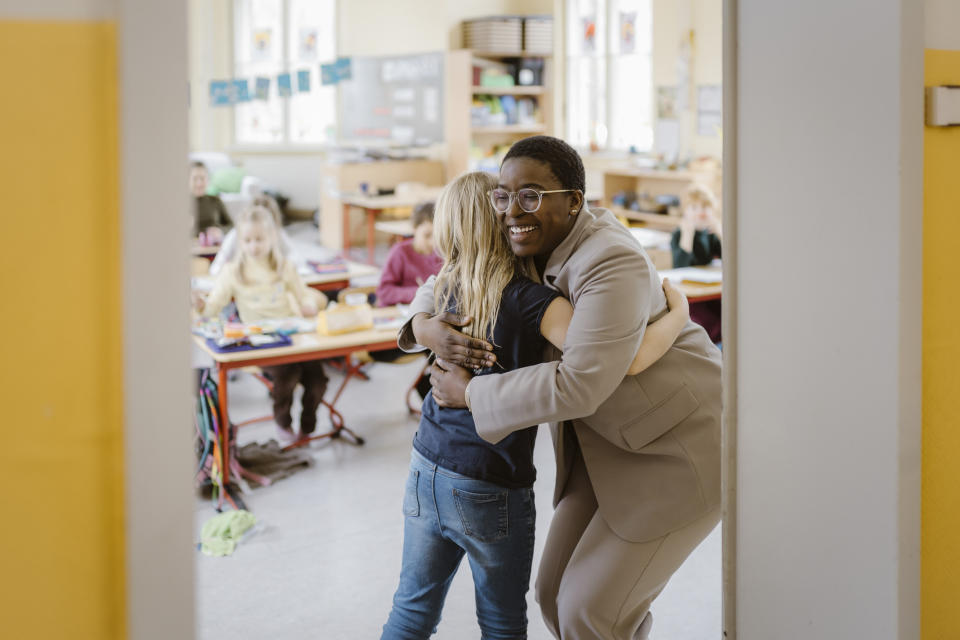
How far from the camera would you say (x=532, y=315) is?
2.12 meters

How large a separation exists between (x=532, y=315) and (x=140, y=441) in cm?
99

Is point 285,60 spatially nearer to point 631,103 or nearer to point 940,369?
point 631,103

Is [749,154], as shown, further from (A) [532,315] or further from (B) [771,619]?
(B) [771,619]

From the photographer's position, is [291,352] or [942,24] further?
[291,352]

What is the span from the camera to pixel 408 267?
5.62 metres

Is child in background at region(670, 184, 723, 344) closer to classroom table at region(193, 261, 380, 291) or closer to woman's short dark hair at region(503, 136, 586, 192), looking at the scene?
classroom table at region(193, 261, 380, 291)

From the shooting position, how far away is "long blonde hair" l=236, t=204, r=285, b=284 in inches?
206

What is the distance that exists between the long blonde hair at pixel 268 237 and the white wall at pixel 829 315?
365 cm

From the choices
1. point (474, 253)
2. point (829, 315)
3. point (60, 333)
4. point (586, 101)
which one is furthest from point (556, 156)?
point (586, 101)

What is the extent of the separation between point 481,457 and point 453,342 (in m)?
0.27

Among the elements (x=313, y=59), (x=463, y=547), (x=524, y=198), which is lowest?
(x=463, y=547)

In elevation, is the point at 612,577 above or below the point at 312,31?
below

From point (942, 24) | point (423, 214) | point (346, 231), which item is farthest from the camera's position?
point (346, 231)

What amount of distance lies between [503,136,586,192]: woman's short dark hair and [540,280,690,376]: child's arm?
0.90 ft
